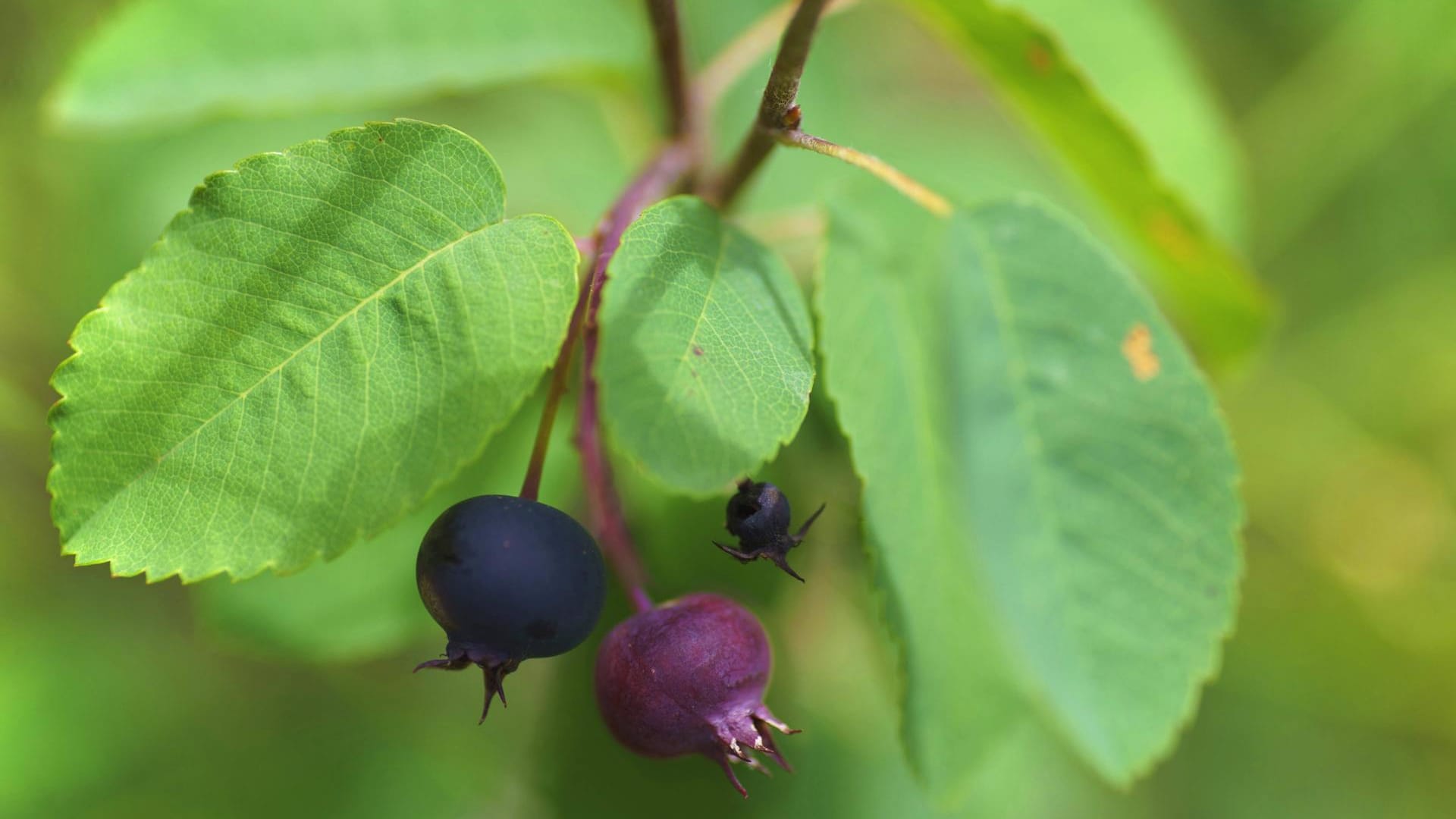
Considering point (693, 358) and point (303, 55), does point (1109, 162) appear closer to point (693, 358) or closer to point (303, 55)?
point (693, 358)

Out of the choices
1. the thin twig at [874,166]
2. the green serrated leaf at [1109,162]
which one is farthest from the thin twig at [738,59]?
the thin twig at [874,166]

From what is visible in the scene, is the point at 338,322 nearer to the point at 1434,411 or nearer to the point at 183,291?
the point at 183,291

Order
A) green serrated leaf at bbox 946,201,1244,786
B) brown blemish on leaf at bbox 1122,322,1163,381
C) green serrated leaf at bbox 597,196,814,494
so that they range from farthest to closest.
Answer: brown blemish on leaf at bbox 1122,322,1163,381, green serrated leaf at bbox 946,201,1244,786, green serrated leaf at bbox 597,196,814,494

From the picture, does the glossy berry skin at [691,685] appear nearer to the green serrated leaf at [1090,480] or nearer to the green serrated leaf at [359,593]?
the green serrated leaf at [1090,480]

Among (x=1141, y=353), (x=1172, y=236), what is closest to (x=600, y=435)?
(x=1141, y=353)

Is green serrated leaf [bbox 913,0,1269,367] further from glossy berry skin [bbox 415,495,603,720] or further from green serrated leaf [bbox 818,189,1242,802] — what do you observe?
glossy berry skin [bbox 415,495,603,720]

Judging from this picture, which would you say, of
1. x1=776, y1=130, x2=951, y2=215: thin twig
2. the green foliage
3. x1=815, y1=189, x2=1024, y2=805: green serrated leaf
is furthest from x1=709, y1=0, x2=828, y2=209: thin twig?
the green foliage

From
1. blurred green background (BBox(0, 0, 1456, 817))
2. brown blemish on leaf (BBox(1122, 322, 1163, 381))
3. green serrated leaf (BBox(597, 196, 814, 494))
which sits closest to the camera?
green serrated leaf (BBox(597, 196, 814, 494))
